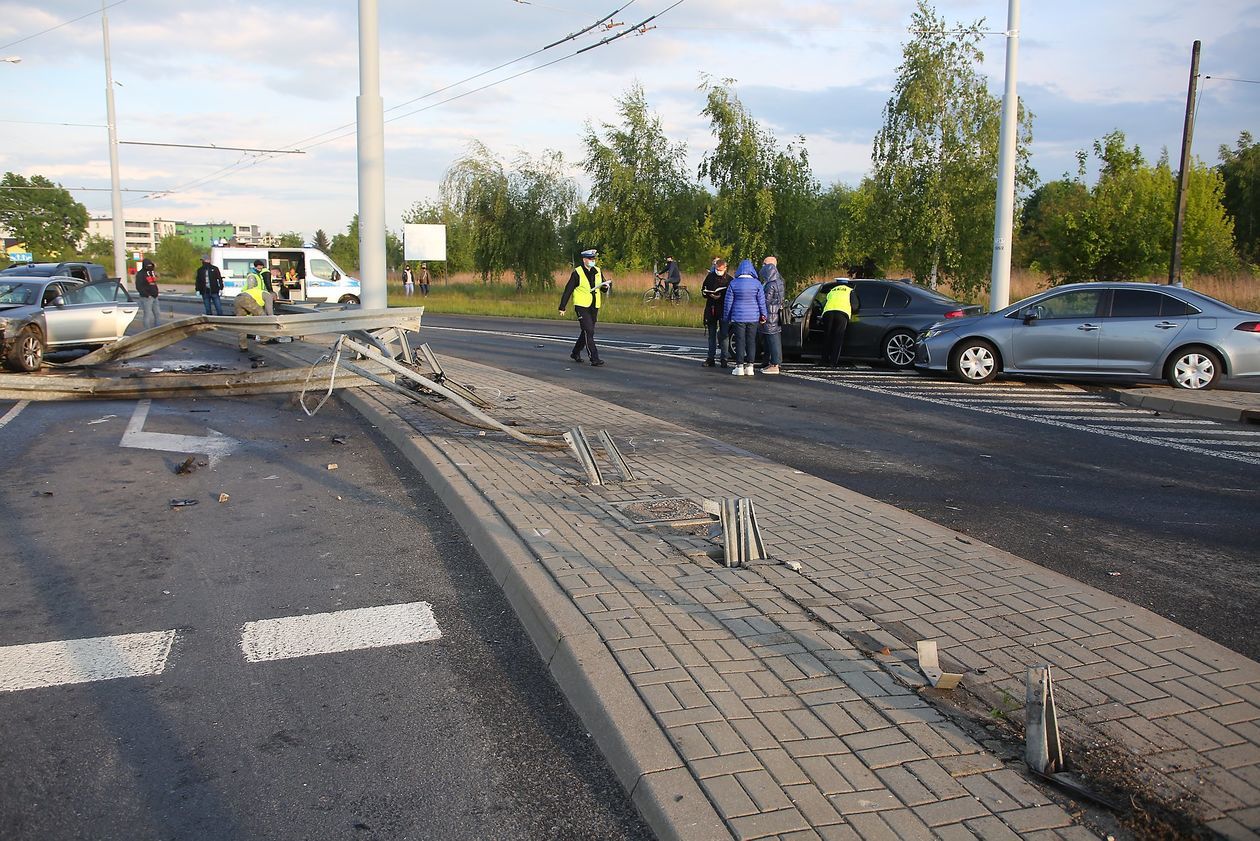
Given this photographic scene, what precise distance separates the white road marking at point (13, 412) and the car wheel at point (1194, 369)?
14926 mm

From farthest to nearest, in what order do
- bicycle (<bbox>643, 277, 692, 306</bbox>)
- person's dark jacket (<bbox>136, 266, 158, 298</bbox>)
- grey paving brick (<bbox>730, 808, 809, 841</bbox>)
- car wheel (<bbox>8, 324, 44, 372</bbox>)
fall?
bicycle (<bbox>643, 277, 692, 306</bbox>)
person's dark jacket (<bbox>136, 266, 158, 298</bbox>)
car wheel (<bbox>8, 324, 44, 372</bbox>)
grey paving brick (<bbox>730, 808, 809, 841</bbox>)

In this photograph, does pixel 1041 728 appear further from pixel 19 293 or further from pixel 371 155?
pixel 19 293

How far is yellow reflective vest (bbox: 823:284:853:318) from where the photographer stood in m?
16.9

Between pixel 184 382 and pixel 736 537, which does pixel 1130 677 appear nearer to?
pixel 736 537

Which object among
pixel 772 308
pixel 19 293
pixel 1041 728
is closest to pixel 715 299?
pixel 772 308

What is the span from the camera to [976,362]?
1532cm

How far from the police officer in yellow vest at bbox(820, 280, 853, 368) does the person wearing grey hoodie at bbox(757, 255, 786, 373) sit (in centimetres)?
110

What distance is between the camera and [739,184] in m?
35.3

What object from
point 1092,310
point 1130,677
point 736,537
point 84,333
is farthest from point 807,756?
point 84,333

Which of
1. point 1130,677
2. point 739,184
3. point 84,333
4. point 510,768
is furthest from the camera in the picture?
point 739,184

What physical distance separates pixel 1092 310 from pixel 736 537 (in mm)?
10980

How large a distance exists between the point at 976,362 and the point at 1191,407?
3411 mm

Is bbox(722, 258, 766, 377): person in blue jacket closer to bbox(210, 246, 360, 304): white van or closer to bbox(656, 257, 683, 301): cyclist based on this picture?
bbox(210, 246, 360, 304): white van

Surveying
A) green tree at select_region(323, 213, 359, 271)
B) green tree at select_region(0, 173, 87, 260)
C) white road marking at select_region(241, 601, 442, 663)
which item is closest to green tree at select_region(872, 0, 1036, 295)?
white road marking at select_region(241, 601, 442, 663)
